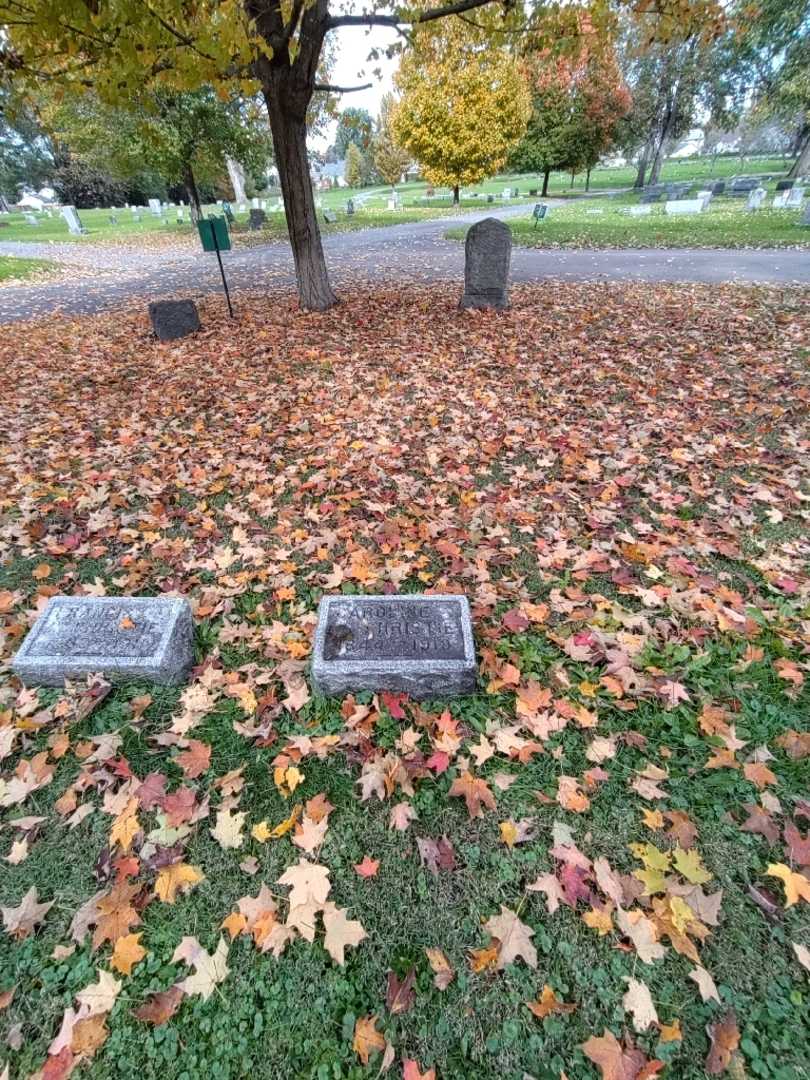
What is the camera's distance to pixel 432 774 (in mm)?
2559

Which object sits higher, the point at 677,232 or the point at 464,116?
the point at 464,116

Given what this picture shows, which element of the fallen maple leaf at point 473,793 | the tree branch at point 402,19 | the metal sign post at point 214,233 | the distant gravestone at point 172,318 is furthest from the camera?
the distant gravestone at point 172,318

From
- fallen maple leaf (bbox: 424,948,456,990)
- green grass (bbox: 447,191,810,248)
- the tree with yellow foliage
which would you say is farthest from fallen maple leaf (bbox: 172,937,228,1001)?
the tree with yellow foliage

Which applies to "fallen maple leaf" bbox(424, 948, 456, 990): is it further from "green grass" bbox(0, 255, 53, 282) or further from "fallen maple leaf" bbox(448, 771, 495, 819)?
"green grass" bbox(0, 255, 53, 282)

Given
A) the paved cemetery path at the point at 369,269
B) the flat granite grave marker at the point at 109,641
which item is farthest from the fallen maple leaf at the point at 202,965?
the paved cemetery path at the point at 369,269

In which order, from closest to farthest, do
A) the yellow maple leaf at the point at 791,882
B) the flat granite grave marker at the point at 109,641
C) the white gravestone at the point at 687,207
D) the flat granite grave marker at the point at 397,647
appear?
the yellow maple leaf at the point at 791,882 → the flat granite grave marker at the point at 397,647 → the flat granite grave marker at the point at 109,641 → the white gravestone at the point at 687,207

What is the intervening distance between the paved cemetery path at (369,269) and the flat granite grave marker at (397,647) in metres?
11.9

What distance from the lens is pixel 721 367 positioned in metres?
7.01

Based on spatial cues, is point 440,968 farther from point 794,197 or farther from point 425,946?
point 794,197

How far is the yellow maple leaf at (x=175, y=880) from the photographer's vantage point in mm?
2146

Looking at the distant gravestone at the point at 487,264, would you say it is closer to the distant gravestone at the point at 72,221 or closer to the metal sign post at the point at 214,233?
the metal sign post at the point at 214,233

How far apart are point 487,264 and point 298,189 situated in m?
3.40

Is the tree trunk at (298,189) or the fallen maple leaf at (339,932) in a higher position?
the tree trunk at (298,189)

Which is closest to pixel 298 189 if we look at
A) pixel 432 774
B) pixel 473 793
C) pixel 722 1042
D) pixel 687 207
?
pixel 432 774
